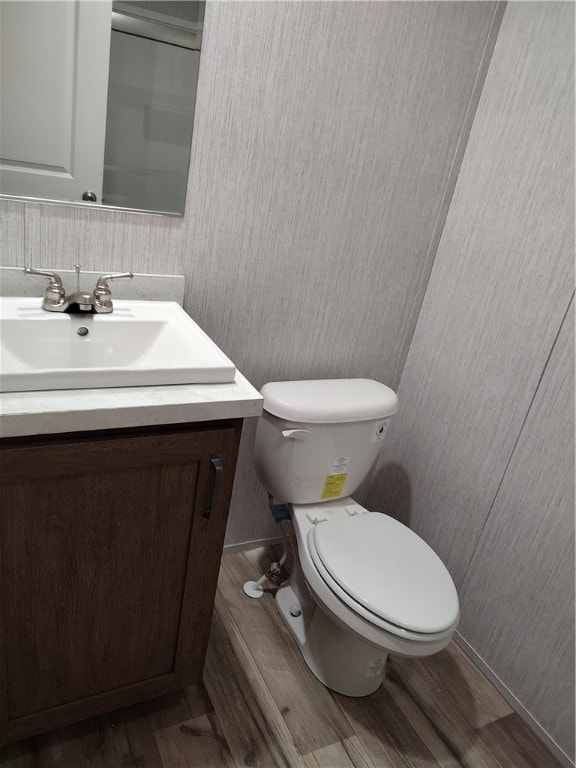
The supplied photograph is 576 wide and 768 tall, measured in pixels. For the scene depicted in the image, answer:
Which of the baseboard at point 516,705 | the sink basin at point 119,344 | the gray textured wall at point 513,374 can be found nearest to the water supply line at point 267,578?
the gray textured wall at point 513,374

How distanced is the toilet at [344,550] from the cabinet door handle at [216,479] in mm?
396

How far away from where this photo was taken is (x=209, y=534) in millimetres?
1126

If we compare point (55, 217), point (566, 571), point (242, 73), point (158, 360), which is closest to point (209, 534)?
point (158, 360)

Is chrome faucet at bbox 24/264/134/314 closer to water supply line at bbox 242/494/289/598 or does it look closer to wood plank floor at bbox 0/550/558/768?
water supply line at bbox 242/494/289/598

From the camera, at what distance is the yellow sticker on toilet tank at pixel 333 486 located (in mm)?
1577

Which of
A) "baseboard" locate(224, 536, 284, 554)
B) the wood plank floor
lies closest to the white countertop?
the wood plank floor

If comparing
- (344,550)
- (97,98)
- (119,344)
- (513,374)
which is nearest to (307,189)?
(97,98)

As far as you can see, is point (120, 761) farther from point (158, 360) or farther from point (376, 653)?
point (158, 360)

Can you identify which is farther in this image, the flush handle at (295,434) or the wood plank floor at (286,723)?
the flush handle at (295,434)

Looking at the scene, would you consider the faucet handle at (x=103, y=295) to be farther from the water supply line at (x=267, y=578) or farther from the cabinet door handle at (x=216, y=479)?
the water supply line at (x=267, y=578)

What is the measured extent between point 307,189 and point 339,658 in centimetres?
128

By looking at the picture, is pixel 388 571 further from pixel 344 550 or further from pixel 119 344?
pixel 119 344

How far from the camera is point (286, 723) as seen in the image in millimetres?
1379

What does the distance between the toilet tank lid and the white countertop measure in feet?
1.25
